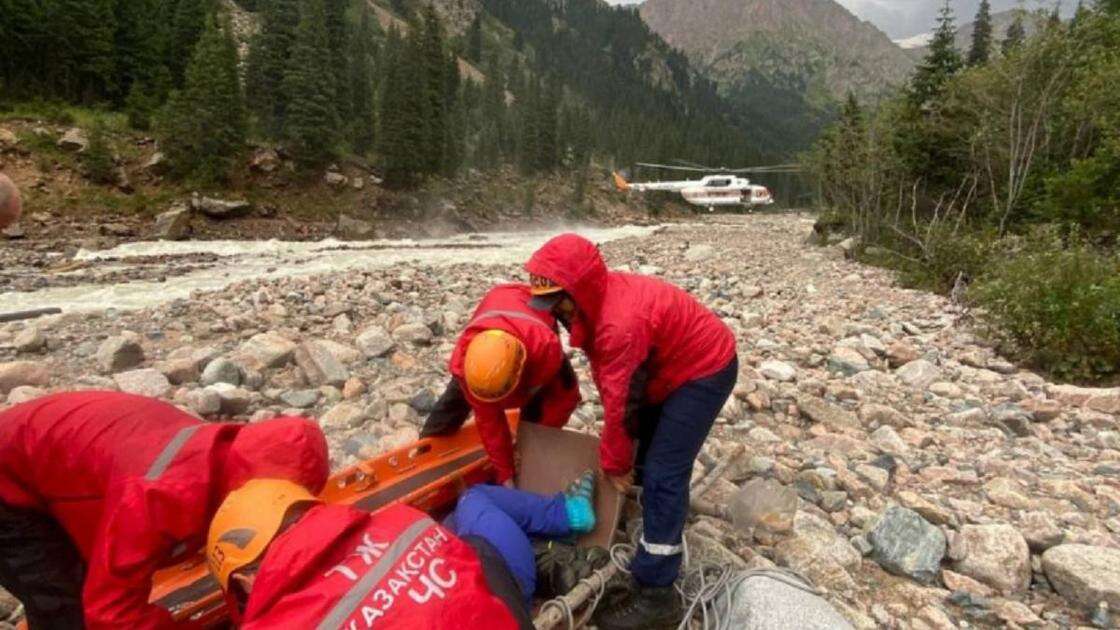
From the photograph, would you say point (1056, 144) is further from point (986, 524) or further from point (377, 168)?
point (377, 168)

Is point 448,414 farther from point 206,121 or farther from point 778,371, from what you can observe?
point 206,121

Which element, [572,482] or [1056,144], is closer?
[572,482]

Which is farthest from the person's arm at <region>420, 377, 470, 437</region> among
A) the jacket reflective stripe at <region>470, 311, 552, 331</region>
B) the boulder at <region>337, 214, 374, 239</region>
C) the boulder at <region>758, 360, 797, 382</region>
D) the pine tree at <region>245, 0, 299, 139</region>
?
the pine tree at <region>245, 0, 299, 139</region>

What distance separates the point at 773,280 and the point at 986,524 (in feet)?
33.8

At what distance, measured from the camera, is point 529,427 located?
3707 millimetres

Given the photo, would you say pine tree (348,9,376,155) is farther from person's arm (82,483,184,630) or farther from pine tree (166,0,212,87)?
person's arm (82,483,184,630)

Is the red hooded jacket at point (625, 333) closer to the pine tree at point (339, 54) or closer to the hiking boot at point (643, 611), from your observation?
the hiking boot at point (643, 611)

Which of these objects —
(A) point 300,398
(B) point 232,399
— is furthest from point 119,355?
(A) point 300,398

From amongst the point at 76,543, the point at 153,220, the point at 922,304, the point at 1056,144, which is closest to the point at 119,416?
the point at 76,543

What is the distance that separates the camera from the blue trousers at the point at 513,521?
286cm

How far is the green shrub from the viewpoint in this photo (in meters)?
6.23

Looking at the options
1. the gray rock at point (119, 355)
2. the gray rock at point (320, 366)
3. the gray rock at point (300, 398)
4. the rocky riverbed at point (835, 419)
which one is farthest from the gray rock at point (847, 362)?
the gray rock at point (119, 355)

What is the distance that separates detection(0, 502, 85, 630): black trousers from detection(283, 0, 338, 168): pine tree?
33.9m

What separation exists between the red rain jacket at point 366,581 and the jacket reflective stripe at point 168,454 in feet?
2.95
